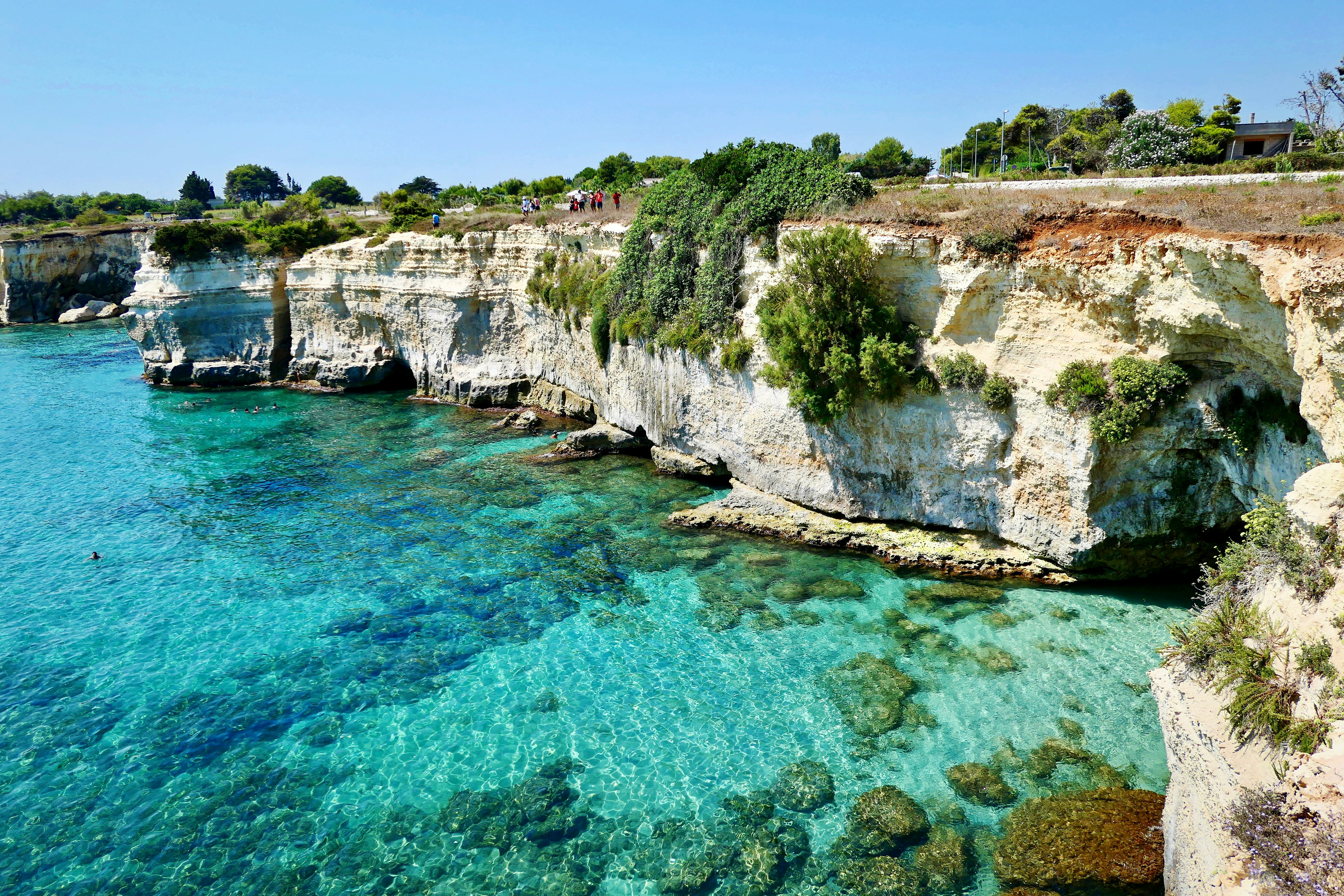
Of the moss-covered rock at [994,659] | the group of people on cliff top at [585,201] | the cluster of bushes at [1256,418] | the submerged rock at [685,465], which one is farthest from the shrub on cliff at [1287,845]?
the group of people on cliff top at [585,201]

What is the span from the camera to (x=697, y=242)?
81.9ft

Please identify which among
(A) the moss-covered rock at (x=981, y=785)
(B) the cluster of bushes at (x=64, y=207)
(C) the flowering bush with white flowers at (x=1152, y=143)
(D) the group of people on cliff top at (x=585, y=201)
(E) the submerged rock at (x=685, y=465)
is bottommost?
(A) the moss-covered rock at (x=981, y=785)

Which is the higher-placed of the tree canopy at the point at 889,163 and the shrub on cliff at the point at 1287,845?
the tree canopy at the point at 889,163

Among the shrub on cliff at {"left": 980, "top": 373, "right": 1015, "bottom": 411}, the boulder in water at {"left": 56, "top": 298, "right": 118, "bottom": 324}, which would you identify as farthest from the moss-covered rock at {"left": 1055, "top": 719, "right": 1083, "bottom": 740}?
the boulder in water at {"left": 56, "top": 298, "right": 118, "bottom": 324}

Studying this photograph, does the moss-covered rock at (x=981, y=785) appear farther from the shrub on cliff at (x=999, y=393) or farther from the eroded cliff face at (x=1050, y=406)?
the shrub on cliff at (x=999, y=393)

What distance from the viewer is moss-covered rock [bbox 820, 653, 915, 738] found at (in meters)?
13.2

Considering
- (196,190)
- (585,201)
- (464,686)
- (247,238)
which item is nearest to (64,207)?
(196,190)

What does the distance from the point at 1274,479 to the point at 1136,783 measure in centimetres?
668

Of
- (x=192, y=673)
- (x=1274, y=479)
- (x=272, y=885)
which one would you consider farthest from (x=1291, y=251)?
(x=192, y=673)

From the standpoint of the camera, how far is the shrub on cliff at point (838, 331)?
A: 1856cm

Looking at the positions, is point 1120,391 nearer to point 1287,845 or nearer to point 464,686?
point 1287,845

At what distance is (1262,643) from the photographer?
947 centimetres

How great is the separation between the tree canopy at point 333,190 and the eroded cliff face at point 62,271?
21903mm

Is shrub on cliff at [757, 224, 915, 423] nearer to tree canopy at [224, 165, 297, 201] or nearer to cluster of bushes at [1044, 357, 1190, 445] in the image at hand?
cluster of bushes at [1044, 357, 1190, 445]
